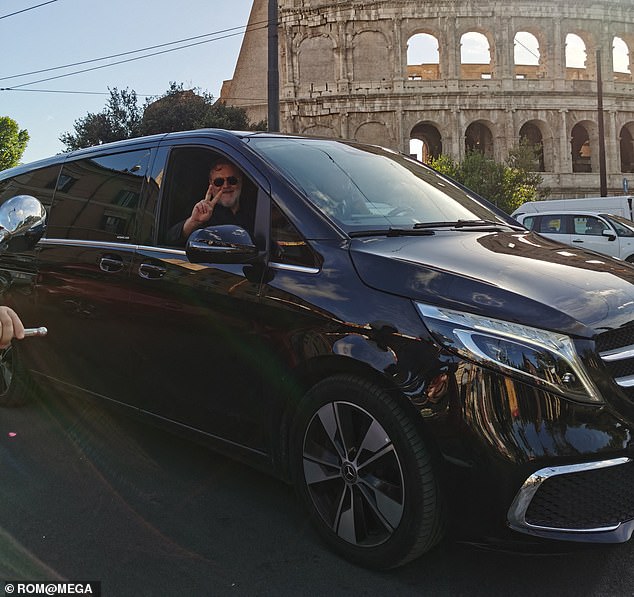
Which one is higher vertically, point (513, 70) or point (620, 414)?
point (513, 70)

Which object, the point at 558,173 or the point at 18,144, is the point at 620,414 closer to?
the point at 558,173

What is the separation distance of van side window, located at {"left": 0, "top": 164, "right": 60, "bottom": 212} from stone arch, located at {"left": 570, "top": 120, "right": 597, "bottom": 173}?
49.1 m

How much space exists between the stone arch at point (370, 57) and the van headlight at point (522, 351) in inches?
1839

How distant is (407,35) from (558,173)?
1497 cm

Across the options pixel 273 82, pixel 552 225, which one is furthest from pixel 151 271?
pixel 552 225

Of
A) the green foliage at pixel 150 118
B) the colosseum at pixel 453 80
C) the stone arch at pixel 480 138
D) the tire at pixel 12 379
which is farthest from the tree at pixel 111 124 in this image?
the tire at pixel 12 379

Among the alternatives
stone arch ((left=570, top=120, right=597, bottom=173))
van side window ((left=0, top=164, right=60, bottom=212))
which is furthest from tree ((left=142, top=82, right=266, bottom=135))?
van side window ((left=0, top=164, right=60, bottom=212))

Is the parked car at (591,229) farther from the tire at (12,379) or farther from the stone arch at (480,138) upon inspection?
the stone arch at (480,138)

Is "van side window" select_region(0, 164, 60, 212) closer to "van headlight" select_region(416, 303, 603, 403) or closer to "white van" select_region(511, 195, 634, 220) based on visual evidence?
"van headlight" select_region(416, 303, 603, 403)

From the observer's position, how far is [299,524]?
2.81 metres

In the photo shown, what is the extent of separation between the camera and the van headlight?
1990 mm

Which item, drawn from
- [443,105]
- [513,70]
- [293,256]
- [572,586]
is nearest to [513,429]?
[572,586]

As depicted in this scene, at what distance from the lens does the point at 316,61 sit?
46219 millimetres

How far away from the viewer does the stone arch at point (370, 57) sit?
45.7m
